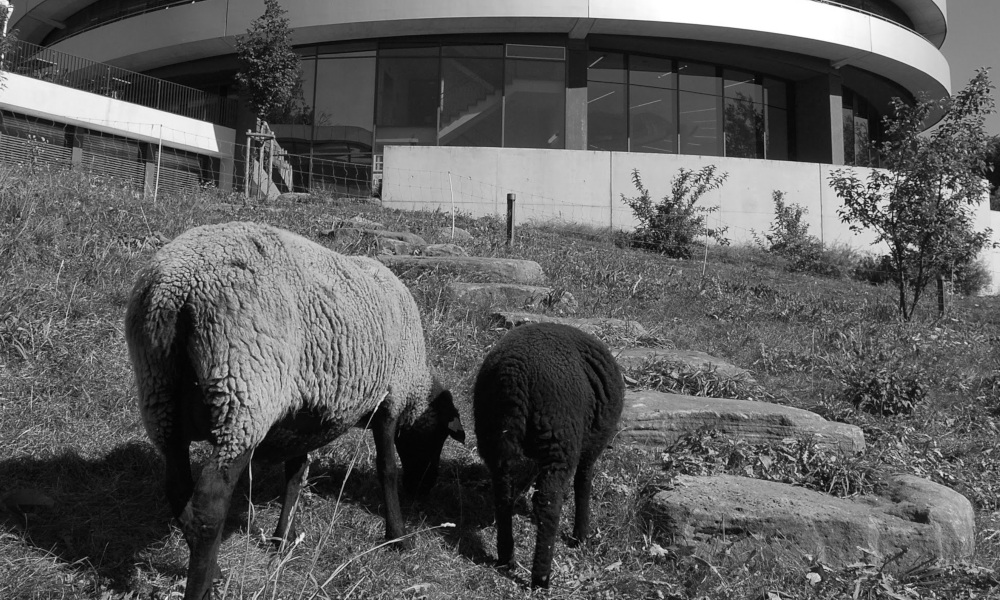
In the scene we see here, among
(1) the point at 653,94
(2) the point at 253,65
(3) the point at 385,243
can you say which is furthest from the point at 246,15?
(3) the point at 385,243

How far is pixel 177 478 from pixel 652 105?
68.9ft

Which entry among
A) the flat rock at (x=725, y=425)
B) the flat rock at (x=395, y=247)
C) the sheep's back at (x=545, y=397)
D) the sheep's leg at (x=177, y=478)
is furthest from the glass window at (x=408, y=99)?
the sheep's leg at (x=177, y=478)

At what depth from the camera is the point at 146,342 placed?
2875 millimetres

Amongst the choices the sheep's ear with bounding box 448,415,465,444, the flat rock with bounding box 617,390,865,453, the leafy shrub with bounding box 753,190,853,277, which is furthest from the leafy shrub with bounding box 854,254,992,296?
the sheep's ear with bounding box 448,415,465,444

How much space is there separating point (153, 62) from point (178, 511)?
989 inches

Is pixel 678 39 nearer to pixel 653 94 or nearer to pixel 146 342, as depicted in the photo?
pixel 653 94

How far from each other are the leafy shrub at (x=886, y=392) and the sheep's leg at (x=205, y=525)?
599cm

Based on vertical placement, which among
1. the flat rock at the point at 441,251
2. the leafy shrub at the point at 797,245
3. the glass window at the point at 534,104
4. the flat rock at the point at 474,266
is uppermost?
the glass window at the point at 534,104

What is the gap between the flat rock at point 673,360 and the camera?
6540 mm

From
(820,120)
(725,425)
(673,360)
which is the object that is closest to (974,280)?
(820,120)

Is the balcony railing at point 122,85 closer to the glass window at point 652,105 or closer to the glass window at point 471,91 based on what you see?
the glass window at point 471,91

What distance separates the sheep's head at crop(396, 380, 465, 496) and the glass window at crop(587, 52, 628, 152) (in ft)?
59.7

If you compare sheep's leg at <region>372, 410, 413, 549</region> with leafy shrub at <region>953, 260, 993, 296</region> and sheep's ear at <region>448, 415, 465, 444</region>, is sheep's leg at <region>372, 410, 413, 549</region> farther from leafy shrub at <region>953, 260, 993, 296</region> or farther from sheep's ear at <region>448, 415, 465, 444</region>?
leafy shrub at <region>953, 260, 993, 296</region>

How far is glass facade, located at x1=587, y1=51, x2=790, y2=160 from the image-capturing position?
21.6m
